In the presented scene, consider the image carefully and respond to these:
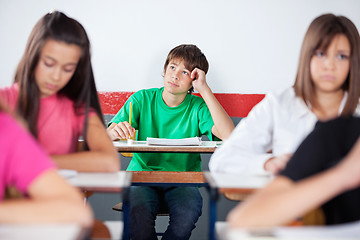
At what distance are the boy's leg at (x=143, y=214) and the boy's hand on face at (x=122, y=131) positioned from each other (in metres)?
0.44

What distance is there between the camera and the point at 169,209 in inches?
79.7

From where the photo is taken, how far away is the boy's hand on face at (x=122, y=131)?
7.81ft

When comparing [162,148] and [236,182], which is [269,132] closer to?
[236,182]

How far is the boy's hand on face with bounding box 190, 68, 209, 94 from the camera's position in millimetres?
2562

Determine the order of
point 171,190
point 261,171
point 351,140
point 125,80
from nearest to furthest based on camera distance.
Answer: point 351,140 < point 261,171 < point 171,190 < point 125,80

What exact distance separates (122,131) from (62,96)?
877 millimetres

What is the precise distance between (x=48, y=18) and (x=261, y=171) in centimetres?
94

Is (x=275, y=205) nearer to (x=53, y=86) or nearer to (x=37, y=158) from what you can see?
(x=37, y=158)

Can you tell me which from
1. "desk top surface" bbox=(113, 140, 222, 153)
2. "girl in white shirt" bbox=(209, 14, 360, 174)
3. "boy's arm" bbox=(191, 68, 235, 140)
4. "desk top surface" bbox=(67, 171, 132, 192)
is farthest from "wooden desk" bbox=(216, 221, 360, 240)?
"boy's arm" bbox=(191, 68, 235, 140)

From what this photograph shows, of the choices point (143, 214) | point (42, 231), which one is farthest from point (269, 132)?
point (42, 231)

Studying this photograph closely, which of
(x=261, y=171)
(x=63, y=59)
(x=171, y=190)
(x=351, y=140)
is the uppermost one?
(x=63, y=59)

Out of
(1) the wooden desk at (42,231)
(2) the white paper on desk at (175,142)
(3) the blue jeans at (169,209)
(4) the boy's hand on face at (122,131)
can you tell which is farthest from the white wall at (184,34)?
(1) the wooden desk at (42,231)

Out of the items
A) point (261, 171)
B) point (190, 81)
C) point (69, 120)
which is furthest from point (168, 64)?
point (261, 171)

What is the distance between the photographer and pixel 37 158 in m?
0.81
